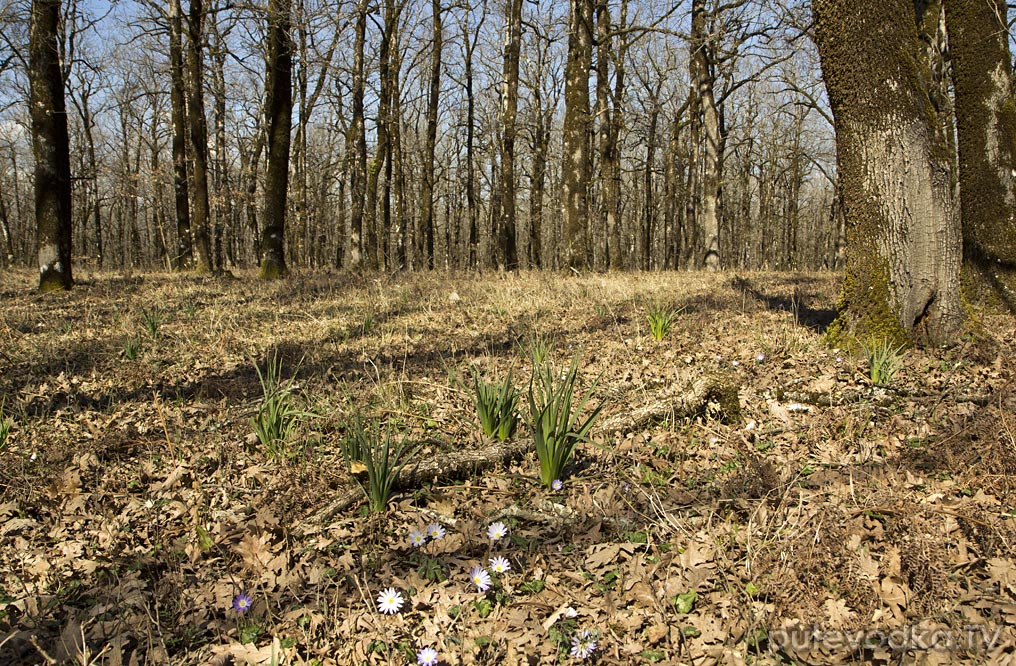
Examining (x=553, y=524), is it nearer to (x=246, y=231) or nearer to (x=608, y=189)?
(x=608, y=189)

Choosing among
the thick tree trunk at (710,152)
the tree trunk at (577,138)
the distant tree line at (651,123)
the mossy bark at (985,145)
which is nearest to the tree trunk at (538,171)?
the distant tree line at (651,123)

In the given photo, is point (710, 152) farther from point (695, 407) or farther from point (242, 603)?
point (242, 603)

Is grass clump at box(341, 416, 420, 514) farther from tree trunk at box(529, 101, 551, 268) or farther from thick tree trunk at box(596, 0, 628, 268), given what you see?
tree trunk at box(529, 101, 551, 268)

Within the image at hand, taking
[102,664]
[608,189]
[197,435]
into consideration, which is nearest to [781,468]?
[102,664]

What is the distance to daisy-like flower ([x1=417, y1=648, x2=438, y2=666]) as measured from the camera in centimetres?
169

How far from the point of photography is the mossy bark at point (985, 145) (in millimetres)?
5191

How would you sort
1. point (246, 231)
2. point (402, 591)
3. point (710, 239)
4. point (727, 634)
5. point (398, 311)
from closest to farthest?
point (727, 634) → point (402, 591) → point (398, 311) → point (710, 239) → point (246, 231)

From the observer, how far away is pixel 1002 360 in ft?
11.6

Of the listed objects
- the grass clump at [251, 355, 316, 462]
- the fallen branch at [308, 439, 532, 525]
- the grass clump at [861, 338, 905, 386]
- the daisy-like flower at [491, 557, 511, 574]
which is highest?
the grass clump at [861, 338, 905, 386]

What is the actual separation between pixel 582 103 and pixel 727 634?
32.3 feet

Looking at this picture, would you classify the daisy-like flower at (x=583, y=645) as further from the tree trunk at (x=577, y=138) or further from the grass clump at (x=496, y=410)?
the tree trunk at (x=577, y=138)

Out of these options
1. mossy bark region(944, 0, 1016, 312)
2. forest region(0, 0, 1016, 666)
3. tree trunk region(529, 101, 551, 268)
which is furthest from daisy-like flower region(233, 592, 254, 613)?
tree trunk region(529, 101, 551, 268)

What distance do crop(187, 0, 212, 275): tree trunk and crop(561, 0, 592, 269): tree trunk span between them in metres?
7.71

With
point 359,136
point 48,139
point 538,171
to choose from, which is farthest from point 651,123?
point 48,139
